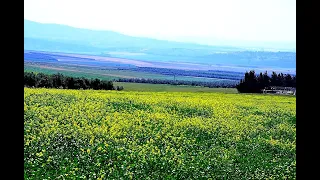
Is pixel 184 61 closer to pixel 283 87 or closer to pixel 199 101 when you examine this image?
pixel 199 101

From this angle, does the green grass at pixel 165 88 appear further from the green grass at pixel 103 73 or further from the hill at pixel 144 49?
the hill at pixel 144 49

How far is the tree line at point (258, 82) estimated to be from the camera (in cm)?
349

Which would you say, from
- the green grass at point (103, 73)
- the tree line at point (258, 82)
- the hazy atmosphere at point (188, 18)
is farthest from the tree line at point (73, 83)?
the tree line at point (258, 82)

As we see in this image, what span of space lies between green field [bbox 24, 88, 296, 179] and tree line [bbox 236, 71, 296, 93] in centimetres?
7

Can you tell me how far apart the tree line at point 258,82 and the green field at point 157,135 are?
0.07 metres

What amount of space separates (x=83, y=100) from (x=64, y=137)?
48 centimetres

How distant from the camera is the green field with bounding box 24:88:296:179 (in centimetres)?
281

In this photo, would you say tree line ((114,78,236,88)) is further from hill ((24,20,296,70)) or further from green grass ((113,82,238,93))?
hill ((24,20,296,70))

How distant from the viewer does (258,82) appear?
358 centimetres

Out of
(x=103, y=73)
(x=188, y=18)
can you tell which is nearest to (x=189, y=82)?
(x=188, y=18)

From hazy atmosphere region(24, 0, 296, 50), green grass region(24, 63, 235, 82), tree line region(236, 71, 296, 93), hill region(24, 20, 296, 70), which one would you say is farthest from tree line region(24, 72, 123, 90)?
tree line region(236, 71, 296, 93)

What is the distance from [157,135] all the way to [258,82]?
3.48ft
